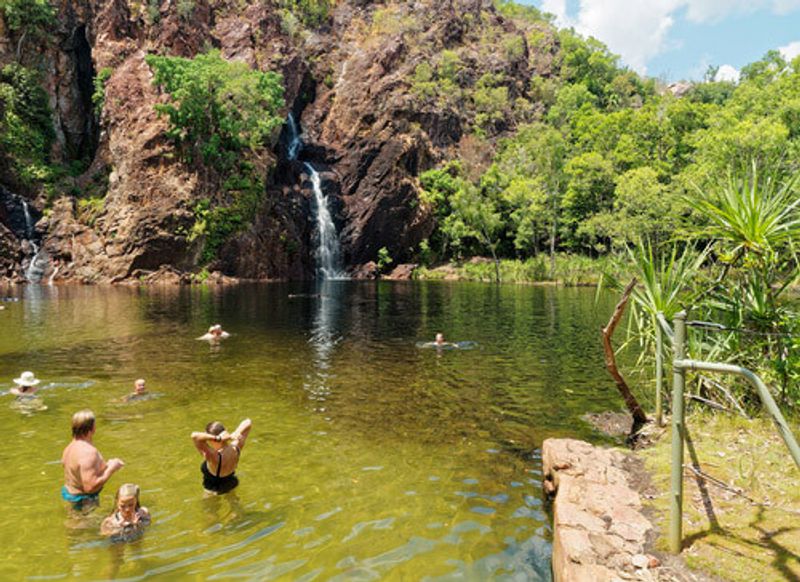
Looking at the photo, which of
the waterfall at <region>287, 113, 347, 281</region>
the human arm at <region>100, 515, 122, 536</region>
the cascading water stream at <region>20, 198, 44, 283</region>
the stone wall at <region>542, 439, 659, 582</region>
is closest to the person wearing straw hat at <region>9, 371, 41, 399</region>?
the human arm at <region>100, 515, 122, 536</region>

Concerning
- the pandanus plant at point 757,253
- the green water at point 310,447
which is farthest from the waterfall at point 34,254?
the pandanus plant at point 757,253

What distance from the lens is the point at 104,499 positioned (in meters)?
7.59

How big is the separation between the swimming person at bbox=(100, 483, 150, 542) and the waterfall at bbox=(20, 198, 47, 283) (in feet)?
196

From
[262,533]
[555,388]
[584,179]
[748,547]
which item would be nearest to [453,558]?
[262,533]

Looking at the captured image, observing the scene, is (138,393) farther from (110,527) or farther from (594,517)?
(594,517)

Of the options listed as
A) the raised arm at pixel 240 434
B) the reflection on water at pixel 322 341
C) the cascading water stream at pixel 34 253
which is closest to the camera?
the raised arm at pixel 240 434

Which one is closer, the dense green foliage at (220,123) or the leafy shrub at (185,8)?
the dense green foliage at (220,123)

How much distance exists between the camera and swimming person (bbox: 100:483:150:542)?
6492 mm

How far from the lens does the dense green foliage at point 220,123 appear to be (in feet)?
183

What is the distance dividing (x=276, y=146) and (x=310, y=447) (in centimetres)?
6231

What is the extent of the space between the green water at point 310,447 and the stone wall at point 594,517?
62cm

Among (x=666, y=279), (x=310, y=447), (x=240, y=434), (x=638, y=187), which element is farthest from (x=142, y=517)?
(x=638, y=187)

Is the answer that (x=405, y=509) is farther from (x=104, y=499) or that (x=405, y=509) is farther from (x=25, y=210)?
(x=25, y=210)

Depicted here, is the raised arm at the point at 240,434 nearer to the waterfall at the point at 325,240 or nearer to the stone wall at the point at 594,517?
the stone wall at the point at 594,517
